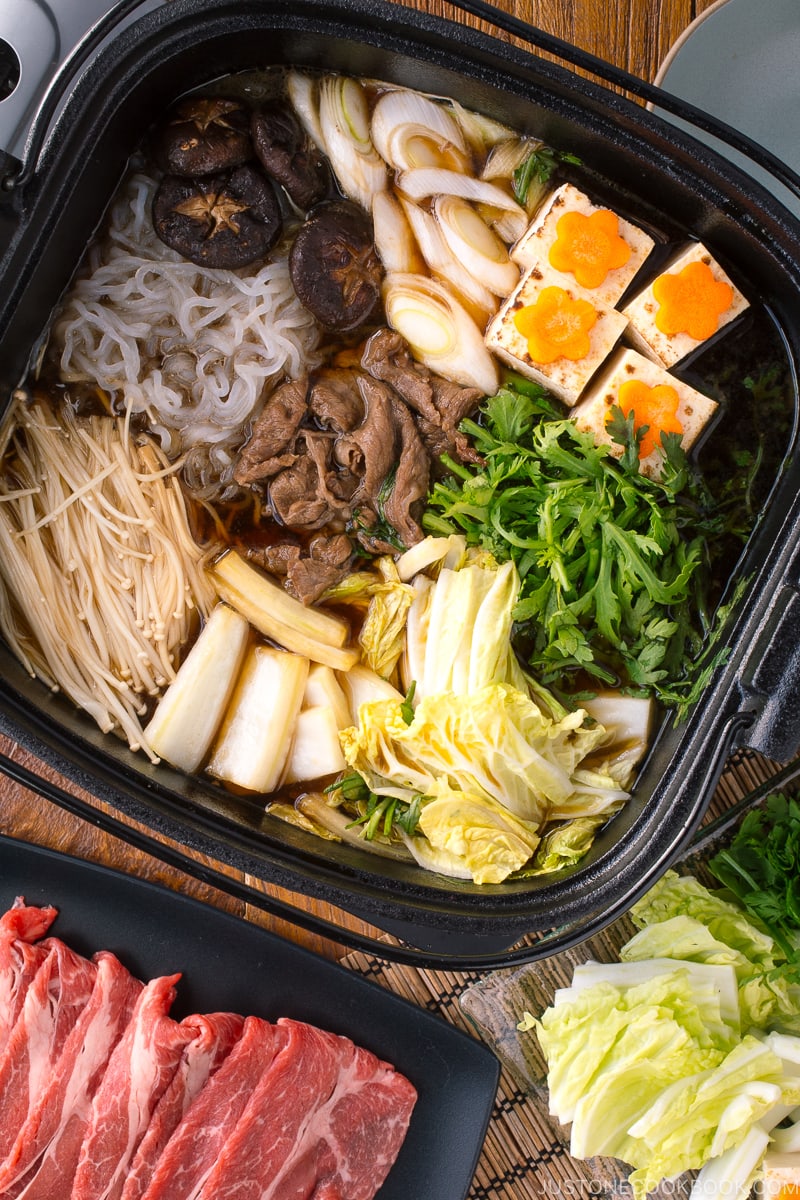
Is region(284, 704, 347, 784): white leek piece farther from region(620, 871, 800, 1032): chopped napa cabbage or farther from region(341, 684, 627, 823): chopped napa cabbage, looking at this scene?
region(620, 871, 800, 1032): chopped napa cabbage

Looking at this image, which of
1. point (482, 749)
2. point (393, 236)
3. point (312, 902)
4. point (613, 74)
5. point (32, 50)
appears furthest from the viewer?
point (312, 902)

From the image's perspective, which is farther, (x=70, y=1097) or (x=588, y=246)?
(x=70, y=1097)

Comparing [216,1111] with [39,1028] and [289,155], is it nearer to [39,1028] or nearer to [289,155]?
[39,1028]

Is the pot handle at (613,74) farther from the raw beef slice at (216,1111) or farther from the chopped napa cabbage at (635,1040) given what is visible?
the raw beef slice at (216,1111)

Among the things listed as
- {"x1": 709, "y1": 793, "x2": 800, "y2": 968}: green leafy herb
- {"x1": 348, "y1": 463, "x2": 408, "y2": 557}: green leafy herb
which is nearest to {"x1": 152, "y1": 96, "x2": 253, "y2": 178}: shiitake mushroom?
{"x1": 348, "y1": 463, "x2": 408, "y2": 557}: green leafy herb

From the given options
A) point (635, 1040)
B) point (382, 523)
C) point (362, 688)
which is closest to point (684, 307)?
point (382, 523)

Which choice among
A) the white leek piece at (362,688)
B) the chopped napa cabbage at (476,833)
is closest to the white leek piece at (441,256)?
the white leek piece at (362,688)

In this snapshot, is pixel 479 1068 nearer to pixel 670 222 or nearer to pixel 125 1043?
pixel 125 1043
